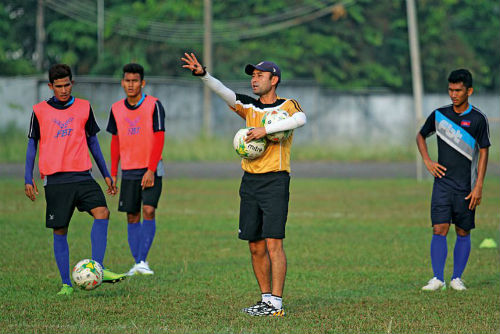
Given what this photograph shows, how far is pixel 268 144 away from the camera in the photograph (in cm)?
785

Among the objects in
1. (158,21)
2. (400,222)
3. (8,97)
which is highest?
(158,21)

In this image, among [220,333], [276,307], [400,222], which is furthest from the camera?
[400,222]

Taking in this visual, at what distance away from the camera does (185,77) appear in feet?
153

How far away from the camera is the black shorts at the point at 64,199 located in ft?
29.3

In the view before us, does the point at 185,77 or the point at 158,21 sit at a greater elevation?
the point at 158,21

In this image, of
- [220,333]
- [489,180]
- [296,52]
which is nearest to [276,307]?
[220,333]

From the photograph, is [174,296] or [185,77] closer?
[174,296]

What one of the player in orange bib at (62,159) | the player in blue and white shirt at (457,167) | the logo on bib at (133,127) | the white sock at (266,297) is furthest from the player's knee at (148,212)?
the player in blue and white shirt at (457,167)

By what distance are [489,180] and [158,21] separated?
24861 mm

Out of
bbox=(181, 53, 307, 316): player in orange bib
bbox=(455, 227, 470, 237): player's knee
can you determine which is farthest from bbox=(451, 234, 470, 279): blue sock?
bbox=(181, 53, 307, 316): player in orange bib

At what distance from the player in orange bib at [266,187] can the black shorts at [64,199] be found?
1.87 metres

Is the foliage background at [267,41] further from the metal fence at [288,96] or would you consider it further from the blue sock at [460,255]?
the blue sock at [460,255]

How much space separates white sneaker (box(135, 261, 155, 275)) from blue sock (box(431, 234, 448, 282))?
10.2 feet

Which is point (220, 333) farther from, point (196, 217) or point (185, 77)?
point (185, 77)
